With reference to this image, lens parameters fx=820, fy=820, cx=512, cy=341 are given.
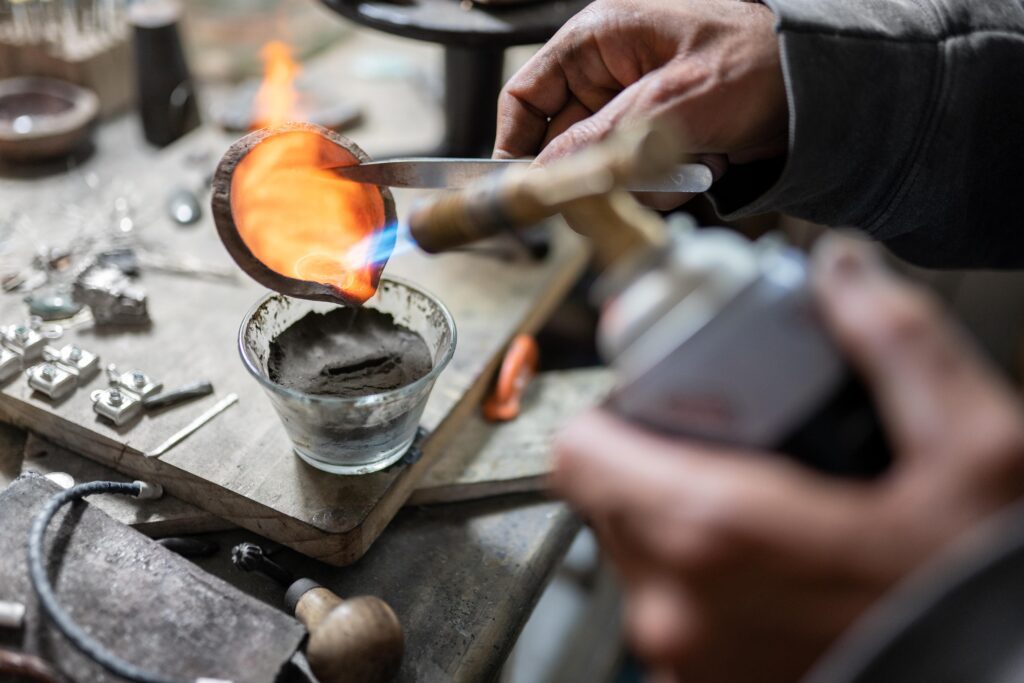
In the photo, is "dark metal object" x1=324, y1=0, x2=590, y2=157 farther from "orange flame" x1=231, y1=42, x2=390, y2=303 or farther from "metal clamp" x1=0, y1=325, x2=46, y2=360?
"metal clamp" x1=0, y1=325, x2=46, y2=360

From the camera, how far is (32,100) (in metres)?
1.58

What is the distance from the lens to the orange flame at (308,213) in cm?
92

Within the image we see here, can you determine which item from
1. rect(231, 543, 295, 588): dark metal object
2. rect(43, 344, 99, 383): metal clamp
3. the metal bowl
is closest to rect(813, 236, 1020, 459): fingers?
rect(231, 543, 295, 588): dark metal object

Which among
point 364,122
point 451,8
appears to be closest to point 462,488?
point 451,8

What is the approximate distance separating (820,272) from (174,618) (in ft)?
2.04

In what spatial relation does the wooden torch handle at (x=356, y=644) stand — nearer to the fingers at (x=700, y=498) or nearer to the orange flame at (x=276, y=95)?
the fingers at (x=700, y=498)

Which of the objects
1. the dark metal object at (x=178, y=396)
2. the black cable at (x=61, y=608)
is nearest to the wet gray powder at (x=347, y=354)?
the dark metal object at (x=178, y=396)

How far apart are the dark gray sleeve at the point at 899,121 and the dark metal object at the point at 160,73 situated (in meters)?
1.18

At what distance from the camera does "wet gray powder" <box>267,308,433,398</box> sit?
3.00ft

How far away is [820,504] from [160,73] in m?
1.58

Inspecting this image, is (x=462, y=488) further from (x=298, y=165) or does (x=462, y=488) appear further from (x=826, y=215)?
(x=826, y=215)

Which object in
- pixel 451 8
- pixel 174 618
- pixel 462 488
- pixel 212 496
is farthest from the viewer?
pixel 451 8

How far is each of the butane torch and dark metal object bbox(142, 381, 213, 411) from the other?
2.18 ft

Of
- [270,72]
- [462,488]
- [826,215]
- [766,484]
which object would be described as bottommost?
[462,488]
